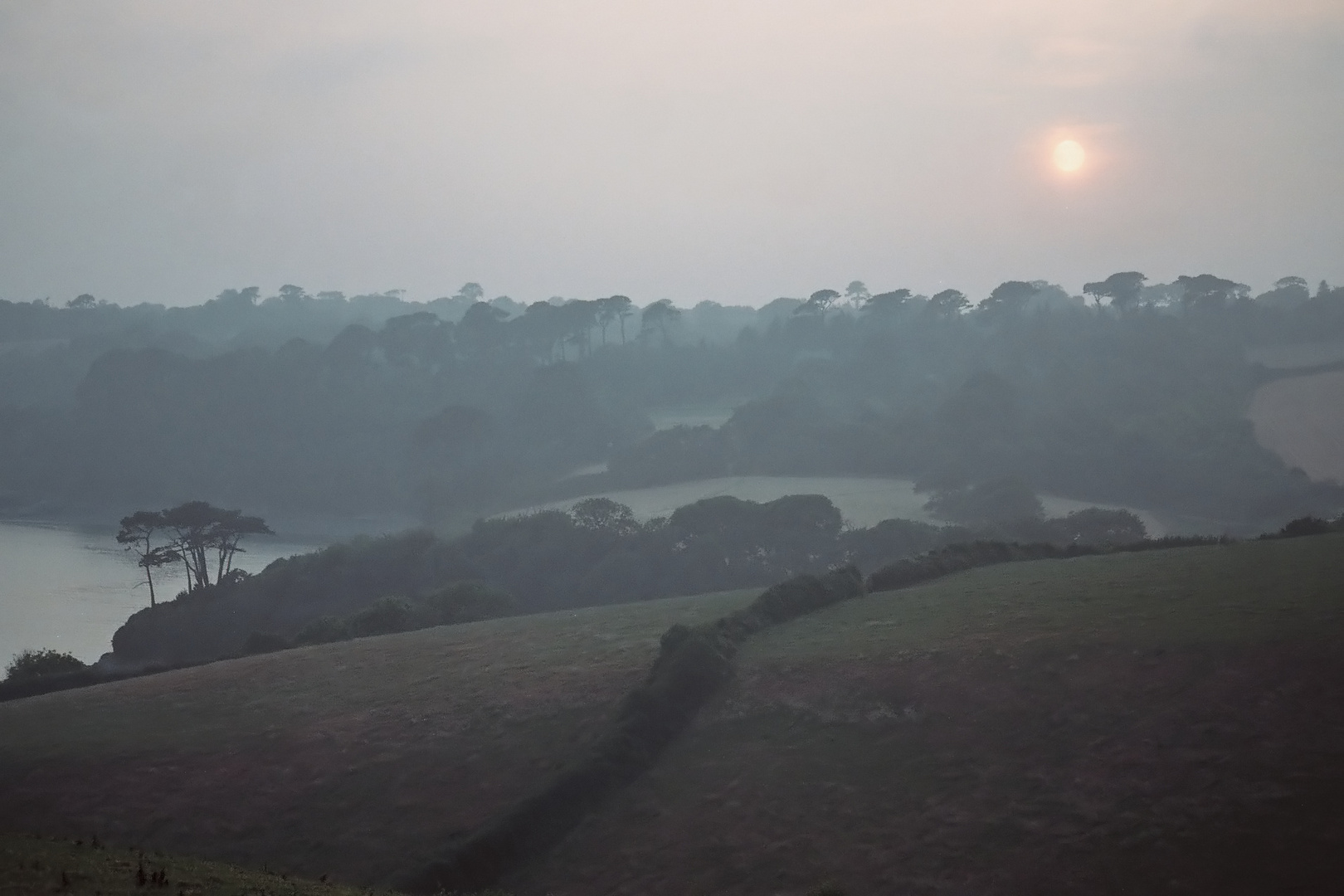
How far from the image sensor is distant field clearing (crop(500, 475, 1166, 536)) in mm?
82500

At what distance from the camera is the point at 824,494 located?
8988 centimetres

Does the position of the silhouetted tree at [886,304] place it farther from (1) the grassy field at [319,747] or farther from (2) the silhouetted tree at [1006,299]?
(1) the grassy field at [319,747]

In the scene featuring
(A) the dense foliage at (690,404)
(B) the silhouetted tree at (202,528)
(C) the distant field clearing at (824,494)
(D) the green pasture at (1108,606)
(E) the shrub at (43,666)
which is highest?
(A) the dense foliage at (690,404)

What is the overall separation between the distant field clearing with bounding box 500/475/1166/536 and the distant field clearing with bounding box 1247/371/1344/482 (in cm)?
1362

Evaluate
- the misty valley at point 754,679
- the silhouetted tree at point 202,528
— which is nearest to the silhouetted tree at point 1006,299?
the misty valley at point 754,679

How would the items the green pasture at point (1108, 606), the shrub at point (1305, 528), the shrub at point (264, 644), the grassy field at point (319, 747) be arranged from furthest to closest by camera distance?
the shrub at point (264, 644)
the shrub at point (1305, 528)
the green pasture at point (1108, 606)
the grassy field at point (319, 747)

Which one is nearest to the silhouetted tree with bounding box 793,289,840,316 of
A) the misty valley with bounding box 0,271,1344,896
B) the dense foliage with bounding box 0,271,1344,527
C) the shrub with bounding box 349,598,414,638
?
the dense foliage with bounding box 0,271,1344,527

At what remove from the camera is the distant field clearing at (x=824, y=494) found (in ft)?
271

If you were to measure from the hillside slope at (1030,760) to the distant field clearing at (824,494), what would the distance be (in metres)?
46.2

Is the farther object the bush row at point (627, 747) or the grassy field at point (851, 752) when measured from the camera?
the bush row at point (627, 747)

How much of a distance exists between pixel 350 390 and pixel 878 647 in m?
121

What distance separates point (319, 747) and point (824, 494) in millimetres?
63981

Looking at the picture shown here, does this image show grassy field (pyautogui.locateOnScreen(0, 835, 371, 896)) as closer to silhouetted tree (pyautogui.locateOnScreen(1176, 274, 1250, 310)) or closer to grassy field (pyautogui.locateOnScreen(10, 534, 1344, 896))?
grassy field (pyautogui.locateOnScreen(10, 534, 1344, 896))

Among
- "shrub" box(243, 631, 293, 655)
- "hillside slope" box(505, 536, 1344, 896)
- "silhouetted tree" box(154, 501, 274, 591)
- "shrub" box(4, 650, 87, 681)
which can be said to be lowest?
"hillside slope" box(505, 536, 1344, 896)
